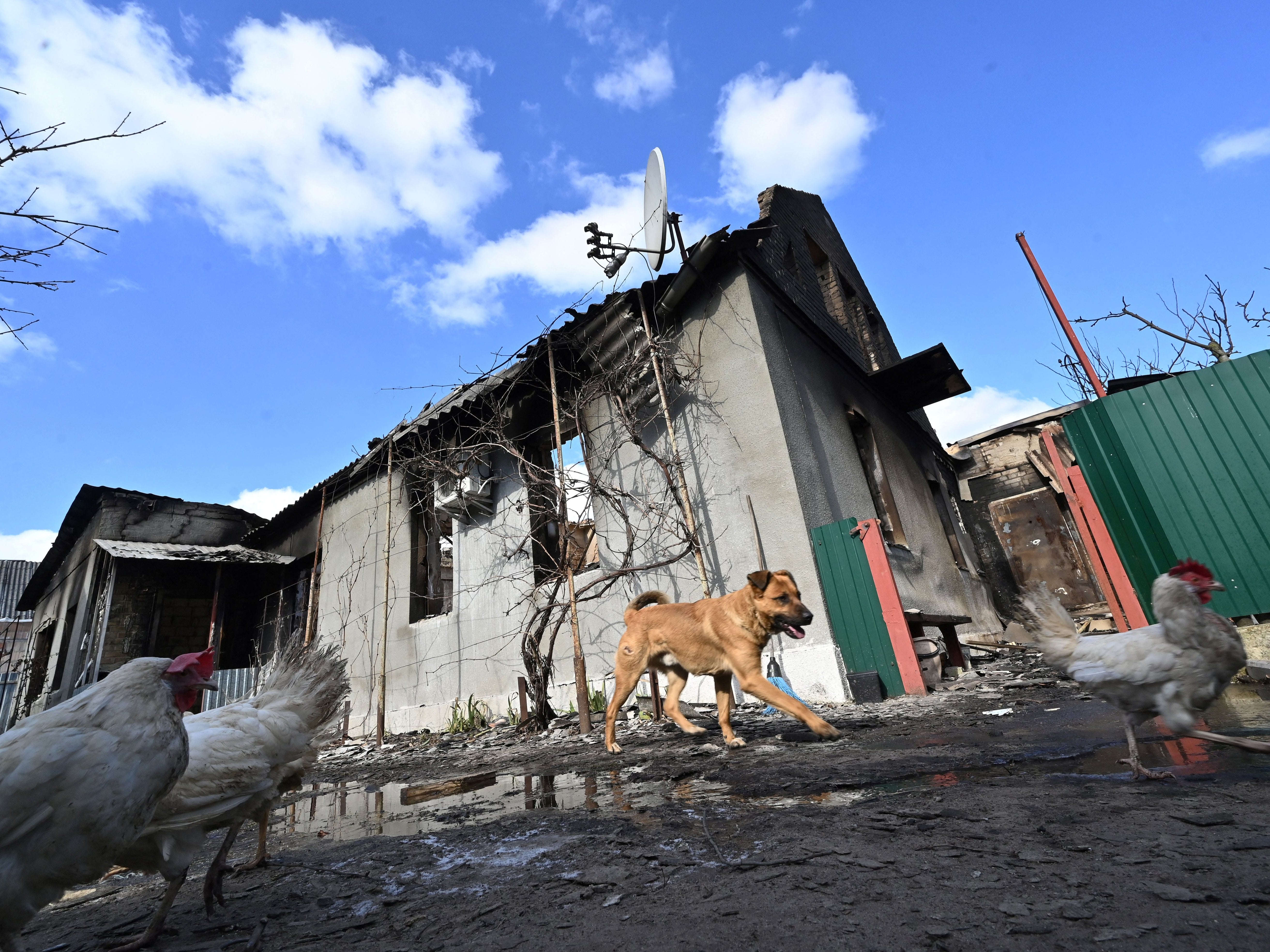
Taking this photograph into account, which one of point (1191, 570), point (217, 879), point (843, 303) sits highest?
point (843, 303)

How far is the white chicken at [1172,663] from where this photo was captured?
2.60m

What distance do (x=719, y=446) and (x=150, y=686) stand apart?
6.29m

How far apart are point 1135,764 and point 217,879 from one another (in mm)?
3797

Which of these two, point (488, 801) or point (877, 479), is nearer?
point (488, 801)

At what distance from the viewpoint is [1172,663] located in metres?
2.64

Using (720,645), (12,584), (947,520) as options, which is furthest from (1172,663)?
(12,584)

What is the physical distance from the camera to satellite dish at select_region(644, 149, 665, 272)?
755cm

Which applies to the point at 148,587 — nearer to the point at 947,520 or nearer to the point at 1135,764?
the point at 1135,764

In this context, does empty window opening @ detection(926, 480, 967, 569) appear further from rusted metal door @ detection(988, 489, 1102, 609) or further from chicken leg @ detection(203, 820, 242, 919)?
chicken leg @ detection(203, 820, 242, 919)

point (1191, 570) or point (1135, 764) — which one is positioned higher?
point (1191, 570)

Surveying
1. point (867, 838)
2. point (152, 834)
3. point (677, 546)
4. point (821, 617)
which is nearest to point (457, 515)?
point (677, 546)

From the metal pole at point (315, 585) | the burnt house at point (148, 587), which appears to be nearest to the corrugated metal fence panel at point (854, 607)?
the metal pole at point (315, 585)

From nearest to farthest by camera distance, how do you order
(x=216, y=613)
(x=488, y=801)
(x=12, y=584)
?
(x=488, y=801) → (x=216, y=613) → (x=12, y=584)

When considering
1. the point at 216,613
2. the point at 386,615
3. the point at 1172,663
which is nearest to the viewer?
the point at 1172,663
